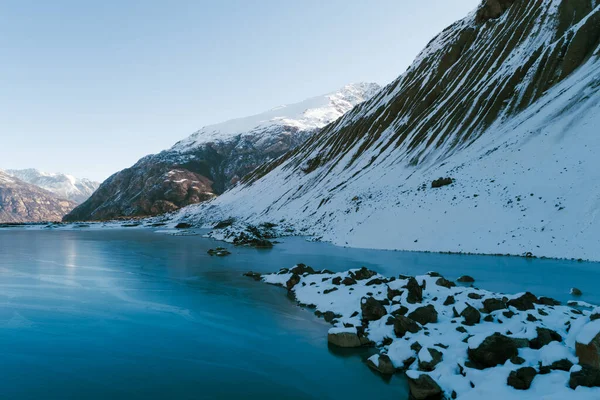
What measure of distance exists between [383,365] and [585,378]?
535 centimetres

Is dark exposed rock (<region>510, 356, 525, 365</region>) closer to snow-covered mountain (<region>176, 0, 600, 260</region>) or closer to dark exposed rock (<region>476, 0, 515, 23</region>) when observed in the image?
snow-covered mountain (<region>176, 0, 600, 260</region>)

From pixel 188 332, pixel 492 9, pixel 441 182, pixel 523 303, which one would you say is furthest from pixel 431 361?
pixel 492 9

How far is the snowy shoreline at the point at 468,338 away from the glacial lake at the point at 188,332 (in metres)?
0.90

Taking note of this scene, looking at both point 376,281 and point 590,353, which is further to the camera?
point 376,281

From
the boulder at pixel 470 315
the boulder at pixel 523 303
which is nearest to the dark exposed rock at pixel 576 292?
the boulder at pixel 523 303

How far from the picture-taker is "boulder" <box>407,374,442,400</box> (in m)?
10.3

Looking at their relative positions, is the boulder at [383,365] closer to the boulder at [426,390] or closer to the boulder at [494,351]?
the boulder at [426,390]

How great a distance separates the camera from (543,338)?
11414 mm

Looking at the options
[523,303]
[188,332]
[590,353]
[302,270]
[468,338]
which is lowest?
[188,332]

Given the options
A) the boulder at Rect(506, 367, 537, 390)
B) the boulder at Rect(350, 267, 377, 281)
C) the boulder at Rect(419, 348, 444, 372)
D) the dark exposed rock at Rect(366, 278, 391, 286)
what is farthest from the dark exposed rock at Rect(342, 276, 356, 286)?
the boulder at Rect(506, 367, 537, 390)

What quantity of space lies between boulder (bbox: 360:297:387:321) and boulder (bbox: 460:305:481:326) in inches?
126

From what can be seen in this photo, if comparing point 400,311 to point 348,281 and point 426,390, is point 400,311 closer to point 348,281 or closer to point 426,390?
point 426,390

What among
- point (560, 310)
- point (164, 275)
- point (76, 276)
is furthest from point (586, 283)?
point (76, 276)

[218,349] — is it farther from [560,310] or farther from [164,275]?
[164,275]
